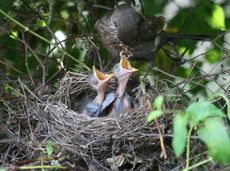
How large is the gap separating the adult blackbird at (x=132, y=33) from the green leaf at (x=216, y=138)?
58.1 inches

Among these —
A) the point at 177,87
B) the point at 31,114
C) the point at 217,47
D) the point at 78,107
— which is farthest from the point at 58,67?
the point at 217,47

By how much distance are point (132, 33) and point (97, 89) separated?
1.76 ft

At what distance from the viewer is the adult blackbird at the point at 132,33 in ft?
8.85

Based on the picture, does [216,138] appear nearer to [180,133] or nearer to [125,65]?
[180,133]

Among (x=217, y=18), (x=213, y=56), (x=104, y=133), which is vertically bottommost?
(x=104, y=133)

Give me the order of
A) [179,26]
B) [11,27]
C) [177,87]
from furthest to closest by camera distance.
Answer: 1. [179,26]
2. [11,27]
3. [177,87]

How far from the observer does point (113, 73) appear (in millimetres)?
2396

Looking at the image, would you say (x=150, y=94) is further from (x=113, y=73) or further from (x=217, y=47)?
(x=217, y=47)

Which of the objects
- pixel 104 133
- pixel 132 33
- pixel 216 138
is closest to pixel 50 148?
pixel 104 133

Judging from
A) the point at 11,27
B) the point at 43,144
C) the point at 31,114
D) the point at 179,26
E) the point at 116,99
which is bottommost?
the point at 43,144

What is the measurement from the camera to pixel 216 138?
1166 millimetres

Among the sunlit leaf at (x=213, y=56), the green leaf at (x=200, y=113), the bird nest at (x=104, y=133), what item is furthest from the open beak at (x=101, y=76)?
the green leaf at (x=200, y=113)

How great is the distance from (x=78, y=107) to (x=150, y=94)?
0.32 metres

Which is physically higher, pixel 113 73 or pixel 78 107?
pixel 113 73
